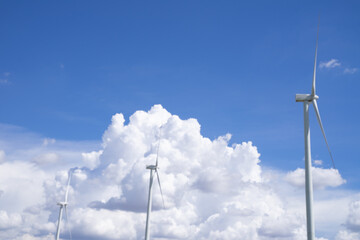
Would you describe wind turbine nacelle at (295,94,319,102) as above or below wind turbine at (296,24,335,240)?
above

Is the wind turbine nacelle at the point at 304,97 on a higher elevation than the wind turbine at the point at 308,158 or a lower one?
higher

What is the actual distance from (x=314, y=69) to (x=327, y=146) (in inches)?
593

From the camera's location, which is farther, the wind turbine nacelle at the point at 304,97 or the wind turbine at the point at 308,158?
the wind turbine nacelle at the point at 304,97

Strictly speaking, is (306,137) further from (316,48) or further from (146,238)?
(146,238)

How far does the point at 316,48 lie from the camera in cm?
5616

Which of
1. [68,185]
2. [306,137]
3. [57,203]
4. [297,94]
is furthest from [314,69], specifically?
[57,203]

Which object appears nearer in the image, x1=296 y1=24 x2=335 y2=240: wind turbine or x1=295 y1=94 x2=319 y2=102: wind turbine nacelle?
x1=296 y1=24 x2=335 y2=240: wind turbine

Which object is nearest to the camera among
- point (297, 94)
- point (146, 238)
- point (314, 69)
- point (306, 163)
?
point (306, 163)

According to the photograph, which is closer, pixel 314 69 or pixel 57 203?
pixel 314 69

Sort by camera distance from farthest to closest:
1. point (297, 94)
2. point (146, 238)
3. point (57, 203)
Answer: point (57, 203) → point (146, 238) → point (297, 94)

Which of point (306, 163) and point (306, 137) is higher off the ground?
point (306, 137)

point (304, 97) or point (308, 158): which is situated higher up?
point (304, 97)

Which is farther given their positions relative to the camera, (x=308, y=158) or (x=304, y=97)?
(x=304, y=97)

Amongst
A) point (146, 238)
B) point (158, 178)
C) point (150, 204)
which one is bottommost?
point (146, 238)
